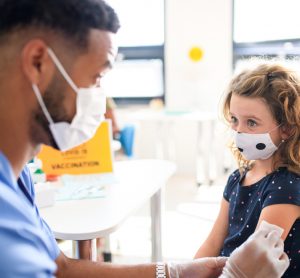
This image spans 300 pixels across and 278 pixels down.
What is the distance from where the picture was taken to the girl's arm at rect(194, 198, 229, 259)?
1.29m

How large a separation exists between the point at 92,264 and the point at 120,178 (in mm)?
566

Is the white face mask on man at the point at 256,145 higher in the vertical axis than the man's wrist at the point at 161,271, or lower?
higher

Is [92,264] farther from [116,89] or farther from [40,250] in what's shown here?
[116,89]

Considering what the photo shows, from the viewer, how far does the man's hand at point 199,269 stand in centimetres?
105

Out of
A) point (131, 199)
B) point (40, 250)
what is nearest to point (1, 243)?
point (40, 250)

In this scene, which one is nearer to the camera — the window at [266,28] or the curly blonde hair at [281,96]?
the curly blonde hair at [281,96]

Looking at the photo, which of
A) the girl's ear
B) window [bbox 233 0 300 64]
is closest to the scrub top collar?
A: the girl's ear

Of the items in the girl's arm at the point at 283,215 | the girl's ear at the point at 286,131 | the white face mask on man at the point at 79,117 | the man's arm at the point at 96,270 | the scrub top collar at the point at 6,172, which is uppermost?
the white face mask on man at the point at 79,117

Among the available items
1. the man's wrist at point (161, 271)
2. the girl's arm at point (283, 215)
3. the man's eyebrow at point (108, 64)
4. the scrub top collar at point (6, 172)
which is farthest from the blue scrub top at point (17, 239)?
the girl's arm at point (283, 215)

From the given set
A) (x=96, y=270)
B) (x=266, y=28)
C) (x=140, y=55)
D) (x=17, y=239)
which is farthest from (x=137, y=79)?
(x=17, y=239)

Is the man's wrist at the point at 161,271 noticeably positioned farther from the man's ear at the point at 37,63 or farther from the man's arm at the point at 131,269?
the man's ear at the point at 37,63

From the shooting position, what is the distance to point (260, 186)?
117 centimetres

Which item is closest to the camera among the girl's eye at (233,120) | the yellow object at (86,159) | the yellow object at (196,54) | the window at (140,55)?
the girl's eye at (233,120)

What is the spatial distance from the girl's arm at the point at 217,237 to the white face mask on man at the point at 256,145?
0.19 meters
